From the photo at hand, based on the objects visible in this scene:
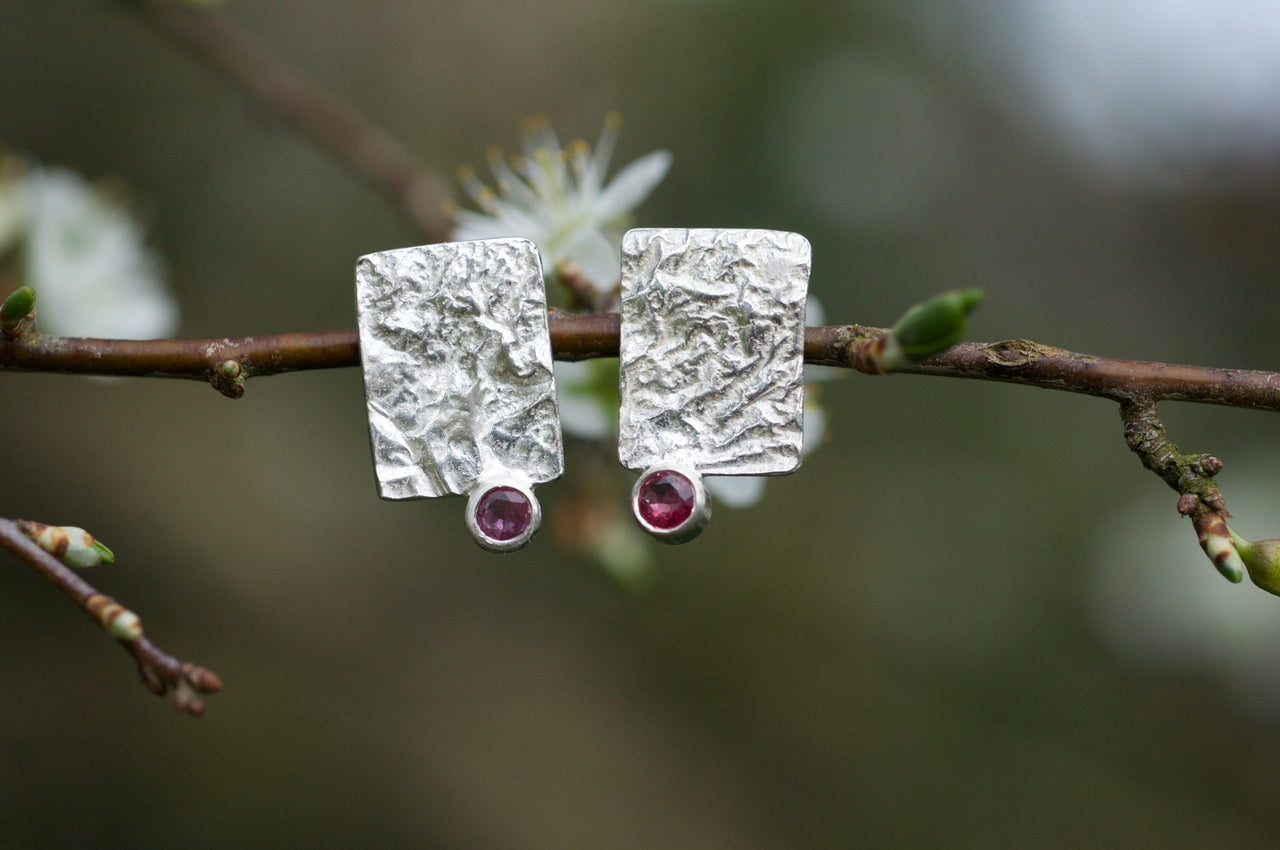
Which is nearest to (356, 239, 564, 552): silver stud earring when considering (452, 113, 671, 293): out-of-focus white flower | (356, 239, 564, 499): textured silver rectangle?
(356, 239, 564, 499): textured silver rectangle

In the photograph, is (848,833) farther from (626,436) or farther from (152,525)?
(626,436)

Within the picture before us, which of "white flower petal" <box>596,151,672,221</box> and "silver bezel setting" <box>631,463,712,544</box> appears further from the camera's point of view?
"white flower petal" <box>596,151,672,221</box>

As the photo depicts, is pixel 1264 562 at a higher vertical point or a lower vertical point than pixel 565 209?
lower

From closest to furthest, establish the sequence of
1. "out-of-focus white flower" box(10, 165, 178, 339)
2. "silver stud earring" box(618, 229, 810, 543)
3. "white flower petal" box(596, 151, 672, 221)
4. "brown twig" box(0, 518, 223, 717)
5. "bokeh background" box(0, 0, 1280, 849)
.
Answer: "brown twig" box(0, 518, 223, 717)
"silver stud earring" box(618, 229, 810, 543)
"white flower petal" box(596, 151, 672, 221)
"out-of-focus white flower" box(10, 165, 178, 339)
"bokeh background" box(0, 0, 1280, 849)

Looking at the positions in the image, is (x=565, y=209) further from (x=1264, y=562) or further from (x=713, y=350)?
(x=1264, y=562)

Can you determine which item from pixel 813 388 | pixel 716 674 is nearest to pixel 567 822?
pixel 716 674

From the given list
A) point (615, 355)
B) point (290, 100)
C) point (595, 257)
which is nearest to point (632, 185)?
point (595, 257)

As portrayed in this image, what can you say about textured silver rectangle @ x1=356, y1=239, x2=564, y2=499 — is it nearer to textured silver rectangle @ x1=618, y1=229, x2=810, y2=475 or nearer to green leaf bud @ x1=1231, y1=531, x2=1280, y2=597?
textured silver rectangle @ x1=618, y1=229, x2=810, y2=475
